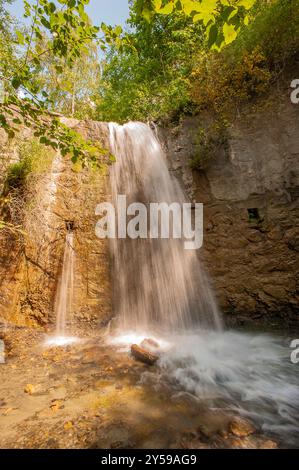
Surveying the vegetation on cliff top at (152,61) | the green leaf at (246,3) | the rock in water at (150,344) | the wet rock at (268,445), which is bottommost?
the rock in water at (150,344)

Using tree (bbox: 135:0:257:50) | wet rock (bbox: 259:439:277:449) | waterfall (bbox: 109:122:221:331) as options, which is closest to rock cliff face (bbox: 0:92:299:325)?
waterfall (bbox: 109:122:221:331)

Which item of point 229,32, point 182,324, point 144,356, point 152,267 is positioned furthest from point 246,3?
point 182,324

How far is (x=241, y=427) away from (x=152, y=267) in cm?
367

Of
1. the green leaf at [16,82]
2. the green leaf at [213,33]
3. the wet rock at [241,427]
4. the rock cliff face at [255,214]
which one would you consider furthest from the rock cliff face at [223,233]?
the green leaf at [213,33]

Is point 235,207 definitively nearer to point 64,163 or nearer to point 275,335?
point 275,335

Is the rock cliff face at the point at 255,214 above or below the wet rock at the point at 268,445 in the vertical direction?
above

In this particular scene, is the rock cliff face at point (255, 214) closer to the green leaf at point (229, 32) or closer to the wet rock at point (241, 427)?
the wet rock at point (241, 427)

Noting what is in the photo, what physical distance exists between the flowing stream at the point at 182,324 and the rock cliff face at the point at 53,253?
425 mm

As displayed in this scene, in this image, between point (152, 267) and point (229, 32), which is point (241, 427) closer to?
point (229, 32)

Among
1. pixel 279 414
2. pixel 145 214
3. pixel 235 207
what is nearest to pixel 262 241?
pixel 235 207

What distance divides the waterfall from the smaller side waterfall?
3.02ft

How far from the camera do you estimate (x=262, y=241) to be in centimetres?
525

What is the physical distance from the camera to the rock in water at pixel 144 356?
366 cm

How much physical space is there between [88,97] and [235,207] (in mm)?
12944
